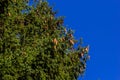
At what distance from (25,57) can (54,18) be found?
788 centimetres

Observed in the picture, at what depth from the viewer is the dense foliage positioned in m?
45.3

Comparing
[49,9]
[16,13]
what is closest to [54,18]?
[49,9]

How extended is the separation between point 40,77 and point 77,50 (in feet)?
23.3

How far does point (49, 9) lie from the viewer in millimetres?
53375

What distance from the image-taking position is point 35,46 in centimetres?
4753

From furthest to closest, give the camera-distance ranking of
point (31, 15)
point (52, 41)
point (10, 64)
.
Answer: point (31, 15), point (52, 41), point (10, 64)

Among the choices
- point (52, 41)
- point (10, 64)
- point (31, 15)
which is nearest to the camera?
point (10, 64)

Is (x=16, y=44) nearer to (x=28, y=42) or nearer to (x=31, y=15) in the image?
(x=28, y=42)

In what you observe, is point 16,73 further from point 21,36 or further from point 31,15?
point 31,15

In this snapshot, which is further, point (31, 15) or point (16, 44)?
point (31, 15)

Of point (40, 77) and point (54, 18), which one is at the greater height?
point (54, 18)

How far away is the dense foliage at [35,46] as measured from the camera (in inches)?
1782

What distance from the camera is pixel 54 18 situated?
172 feet

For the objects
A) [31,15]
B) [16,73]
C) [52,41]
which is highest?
[31,15]
